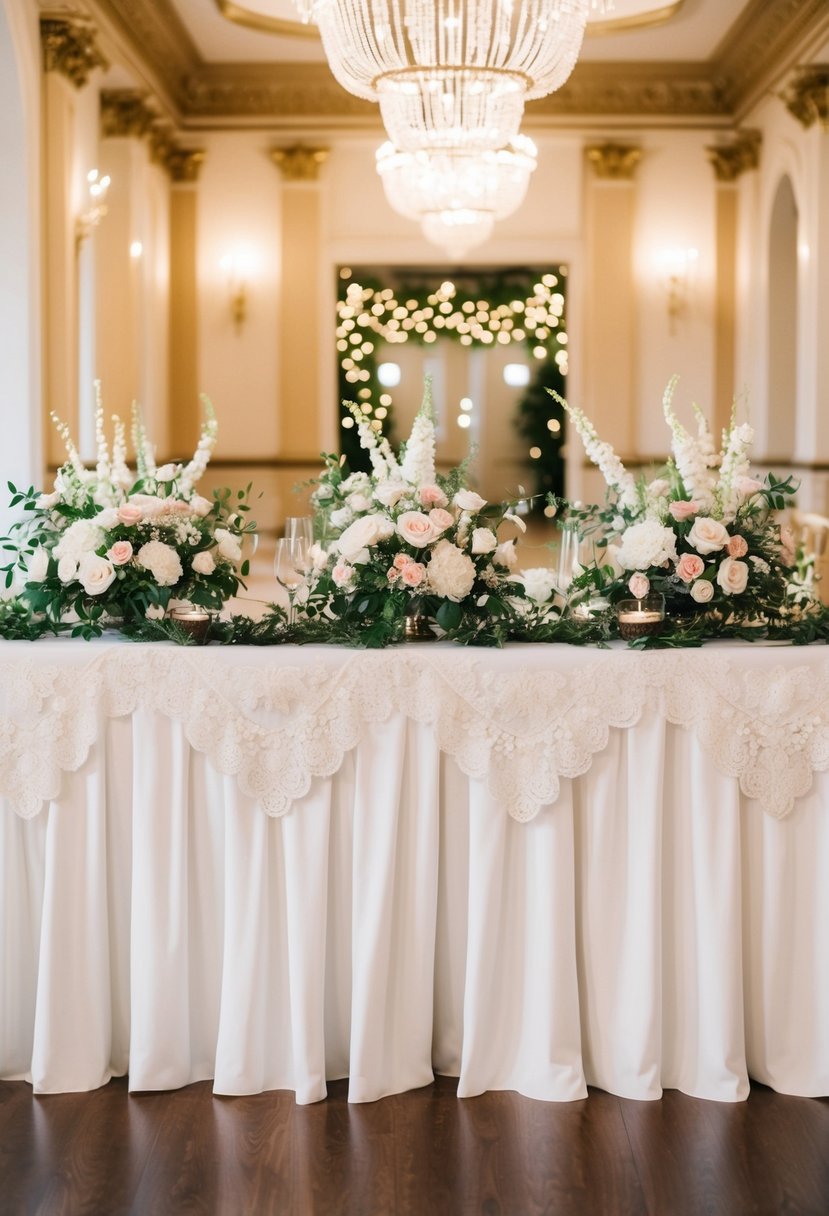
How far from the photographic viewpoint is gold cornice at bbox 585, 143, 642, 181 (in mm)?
11148

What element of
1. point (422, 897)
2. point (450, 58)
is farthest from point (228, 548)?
point (450, 58)

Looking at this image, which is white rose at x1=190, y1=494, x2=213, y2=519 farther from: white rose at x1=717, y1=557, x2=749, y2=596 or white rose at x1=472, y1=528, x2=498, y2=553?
white rose at x1=717, y1=557, x2=749, y2=596

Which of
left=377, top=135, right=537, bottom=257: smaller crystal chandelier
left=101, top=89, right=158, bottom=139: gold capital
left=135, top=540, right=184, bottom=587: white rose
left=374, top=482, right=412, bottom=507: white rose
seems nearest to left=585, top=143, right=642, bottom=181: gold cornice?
left=377, top=135, right=537, bottom=257: smaller crystal chandelier

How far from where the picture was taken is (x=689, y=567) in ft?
11.1

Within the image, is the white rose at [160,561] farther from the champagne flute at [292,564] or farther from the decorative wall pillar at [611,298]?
the decorative wall pillar at [611,298]

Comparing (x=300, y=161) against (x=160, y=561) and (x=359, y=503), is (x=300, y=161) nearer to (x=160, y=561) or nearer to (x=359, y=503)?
(x=359, y=503)

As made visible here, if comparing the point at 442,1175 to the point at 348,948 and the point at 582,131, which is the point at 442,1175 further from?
the point at 582,131

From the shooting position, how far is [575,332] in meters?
11.5

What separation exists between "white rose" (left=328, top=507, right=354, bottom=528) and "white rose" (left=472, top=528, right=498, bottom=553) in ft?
1.11

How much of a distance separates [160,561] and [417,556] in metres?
0.64

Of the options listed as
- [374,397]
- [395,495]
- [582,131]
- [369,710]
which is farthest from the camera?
[374,397]

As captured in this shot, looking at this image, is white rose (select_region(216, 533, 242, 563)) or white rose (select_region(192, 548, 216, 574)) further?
white rose (select_region(216, 533, 242, 563))

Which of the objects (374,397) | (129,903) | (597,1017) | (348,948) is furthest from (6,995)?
(374,397)

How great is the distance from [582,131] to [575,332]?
5.32 ft
